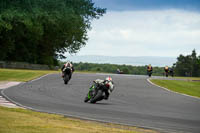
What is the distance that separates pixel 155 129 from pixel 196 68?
15822 centimetres

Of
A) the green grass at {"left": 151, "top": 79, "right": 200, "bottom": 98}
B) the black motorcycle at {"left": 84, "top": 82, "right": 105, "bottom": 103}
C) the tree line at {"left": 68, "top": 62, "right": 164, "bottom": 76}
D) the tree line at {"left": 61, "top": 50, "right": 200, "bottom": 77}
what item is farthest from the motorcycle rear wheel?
the tree line at {"left": 61, "top": 50, "right": 200, "bottom": 77}

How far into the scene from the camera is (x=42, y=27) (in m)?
51.9

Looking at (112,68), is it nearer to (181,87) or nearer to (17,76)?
(17,76)

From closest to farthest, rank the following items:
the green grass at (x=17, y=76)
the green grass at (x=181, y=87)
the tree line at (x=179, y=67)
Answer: the green grass at (x=181, y=87) < the green grass at (x=17, y=76) < the tree line at (x=179, y=67)

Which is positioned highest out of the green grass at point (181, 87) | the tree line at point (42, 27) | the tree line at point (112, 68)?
the tree line at point (42, 27)

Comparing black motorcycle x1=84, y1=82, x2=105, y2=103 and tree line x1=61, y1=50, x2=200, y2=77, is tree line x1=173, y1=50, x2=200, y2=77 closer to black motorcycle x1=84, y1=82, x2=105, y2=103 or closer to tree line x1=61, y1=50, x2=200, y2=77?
tree line x1=61, y1=50, x2=200, y2=77

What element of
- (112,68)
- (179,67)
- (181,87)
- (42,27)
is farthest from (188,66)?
(181,87)

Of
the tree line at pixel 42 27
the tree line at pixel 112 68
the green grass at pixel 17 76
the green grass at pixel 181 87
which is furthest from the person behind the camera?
the tree line at pixel 112 68

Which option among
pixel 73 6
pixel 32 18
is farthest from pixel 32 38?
pixel 32 18

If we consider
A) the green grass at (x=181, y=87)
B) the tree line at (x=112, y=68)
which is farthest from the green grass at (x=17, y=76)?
the tree line at (x=112, y=68)

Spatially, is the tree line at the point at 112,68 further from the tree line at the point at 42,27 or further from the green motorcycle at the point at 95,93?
the green motorcycle at the point at 95,93

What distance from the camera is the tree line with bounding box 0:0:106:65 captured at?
132 ft

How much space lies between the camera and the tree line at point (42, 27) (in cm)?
4016

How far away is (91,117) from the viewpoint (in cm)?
1328
